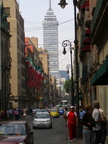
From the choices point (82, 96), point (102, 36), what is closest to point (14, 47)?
point (82, 96)

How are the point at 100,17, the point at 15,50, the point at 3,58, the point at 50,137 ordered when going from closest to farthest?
the point at 100,17, the point at 50,137, the point at 3,58, the point at 15,50

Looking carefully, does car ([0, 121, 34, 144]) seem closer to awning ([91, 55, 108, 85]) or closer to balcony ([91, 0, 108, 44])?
awning ([91, 55, 108, 85])

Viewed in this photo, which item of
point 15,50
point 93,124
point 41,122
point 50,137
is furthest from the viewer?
point 15,50

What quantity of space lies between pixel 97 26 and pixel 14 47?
227ft

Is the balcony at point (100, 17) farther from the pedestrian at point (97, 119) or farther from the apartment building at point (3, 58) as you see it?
the apartment building at point (3, 58)

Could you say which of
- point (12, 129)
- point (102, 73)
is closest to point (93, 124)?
point (102, 73)

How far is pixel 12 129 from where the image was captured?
→ 14.8 m

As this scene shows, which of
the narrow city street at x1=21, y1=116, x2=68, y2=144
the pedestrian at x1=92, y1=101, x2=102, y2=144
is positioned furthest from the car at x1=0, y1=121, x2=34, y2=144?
the narrow city street at x1=21, y1=116, x2=68, y2=144

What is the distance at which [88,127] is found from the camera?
44.3 feet

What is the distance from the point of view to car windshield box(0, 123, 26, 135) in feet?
47.7

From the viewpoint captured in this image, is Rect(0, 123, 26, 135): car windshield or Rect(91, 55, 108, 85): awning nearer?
Rect(91, 55, 108, 85): awning

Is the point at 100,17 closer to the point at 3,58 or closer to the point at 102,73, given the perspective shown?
the point at 102,73

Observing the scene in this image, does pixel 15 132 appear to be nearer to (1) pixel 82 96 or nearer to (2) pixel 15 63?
(1) pixel 82 96

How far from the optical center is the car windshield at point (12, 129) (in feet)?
47.7
